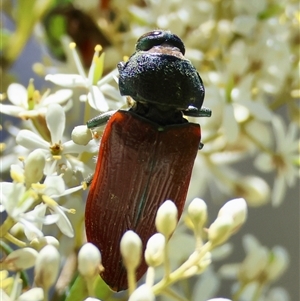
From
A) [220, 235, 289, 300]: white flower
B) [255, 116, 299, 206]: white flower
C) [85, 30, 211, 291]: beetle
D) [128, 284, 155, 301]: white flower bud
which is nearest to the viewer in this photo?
[128, 284, 155, 301]: white flower bud

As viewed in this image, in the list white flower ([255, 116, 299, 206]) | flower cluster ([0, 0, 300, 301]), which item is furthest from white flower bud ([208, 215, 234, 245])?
white flower ([255, 116, 299, 206])

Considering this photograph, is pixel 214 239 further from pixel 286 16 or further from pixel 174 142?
pixel 286 16

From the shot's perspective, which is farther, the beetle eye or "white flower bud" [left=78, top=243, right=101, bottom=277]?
the beetle eye

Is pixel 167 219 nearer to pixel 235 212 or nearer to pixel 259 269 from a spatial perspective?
pixel 235 212

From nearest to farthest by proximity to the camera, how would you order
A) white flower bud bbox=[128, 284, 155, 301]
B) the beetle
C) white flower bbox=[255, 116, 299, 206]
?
white flower bud bbox=[128, 284, 155, 301] < the beetle < white flower bbox=[255, 116, 299, 206]

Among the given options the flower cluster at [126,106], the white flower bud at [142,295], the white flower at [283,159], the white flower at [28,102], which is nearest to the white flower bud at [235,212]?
the flower cluster at [126,106]

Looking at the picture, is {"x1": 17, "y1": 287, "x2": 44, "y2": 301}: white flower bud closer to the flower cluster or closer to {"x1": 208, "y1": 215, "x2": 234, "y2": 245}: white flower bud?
the flower cluster

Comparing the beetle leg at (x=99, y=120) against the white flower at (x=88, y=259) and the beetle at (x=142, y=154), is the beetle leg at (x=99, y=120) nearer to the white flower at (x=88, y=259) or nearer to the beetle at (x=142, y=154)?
the beetle at (x=142, y=154)

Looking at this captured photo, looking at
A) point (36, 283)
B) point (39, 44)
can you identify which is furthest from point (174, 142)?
point (39, 44)
